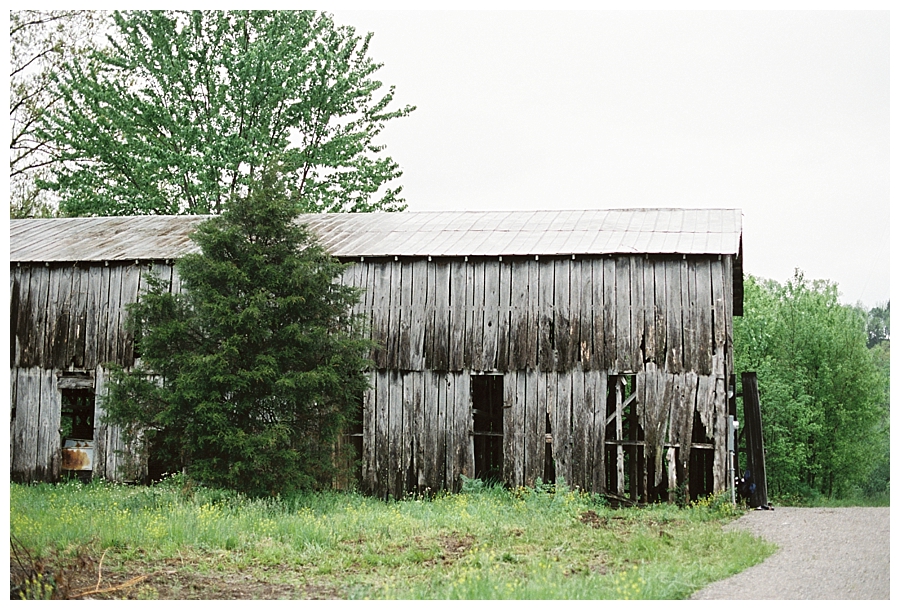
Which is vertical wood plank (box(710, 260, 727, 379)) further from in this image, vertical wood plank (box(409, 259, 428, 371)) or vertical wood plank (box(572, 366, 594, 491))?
vertical wood plank (box(409, 259, 428, 371))

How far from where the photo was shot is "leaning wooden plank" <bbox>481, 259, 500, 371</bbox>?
15.6 m

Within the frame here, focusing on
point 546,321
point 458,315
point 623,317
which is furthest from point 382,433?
point 623,317

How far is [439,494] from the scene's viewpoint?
15.2 metres

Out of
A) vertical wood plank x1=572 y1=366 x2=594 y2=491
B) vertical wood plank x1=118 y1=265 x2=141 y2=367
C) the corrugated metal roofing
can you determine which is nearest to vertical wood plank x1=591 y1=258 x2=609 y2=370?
vertical wood plank x1=572 y1=366 x2=594 y2=491

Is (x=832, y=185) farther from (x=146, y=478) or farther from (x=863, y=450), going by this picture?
(x=146, y=478)

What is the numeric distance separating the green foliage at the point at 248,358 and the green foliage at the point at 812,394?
1499 cm

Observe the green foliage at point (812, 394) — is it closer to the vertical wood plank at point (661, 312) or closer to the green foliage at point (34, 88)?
the vertical wood plank at point (661, 312)

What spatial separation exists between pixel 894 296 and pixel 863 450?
48.2 ft

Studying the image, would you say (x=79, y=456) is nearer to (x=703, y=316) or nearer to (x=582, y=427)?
(x=582, y=427)

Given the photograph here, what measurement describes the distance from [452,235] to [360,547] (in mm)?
7466

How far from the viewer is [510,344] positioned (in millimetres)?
15516

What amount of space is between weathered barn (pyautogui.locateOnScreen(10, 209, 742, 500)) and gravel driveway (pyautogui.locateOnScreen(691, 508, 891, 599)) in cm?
207

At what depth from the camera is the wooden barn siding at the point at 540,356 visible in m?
14.9

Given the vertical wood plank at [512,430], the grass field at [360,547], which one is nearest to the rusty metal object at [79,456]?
the grass field at [360,547]
